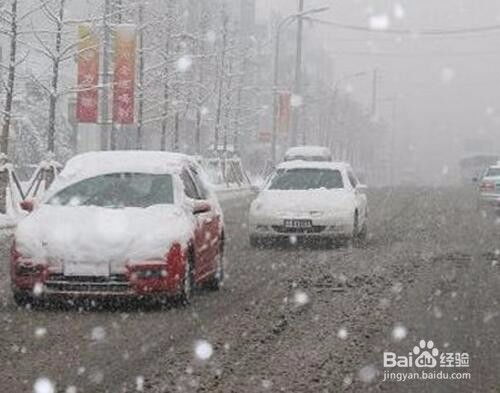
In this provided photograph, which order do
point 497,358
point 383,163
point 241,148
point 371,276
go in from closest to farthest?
point 497,358 < point 371,276 < point 241,148 < point 383,163

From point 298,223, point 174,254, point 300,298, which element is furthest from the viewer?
point 298,223

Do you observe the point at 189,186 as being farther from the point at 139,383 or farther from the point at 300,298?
the point at 139,383

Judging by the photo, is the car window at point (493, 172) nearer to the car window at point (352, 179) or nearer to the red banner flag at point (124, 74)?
the red banner flag at point (124, 74)

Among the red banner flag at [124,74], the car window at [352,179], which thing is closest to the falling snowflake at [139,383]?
the car window at [352,179]

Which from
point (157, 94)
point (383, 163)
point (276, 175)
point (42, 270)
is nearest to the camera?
point (42, 270)

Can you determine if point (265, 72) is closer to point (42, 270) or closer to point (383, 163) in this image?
point (383, 163)

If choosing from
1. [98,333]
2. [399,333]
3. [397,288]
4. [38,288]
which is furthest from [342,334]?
[397,288]

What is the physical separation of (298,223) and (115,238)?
772cm

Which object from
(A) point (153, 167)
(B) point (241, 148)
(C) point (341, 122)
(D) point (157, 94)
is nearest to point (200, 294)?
(A) point (153, 167)

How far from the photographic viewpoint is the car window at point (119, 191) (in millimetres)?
10625

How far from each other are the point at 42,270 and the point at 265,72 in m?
94.7

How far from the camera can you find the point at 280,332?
28.3 feet

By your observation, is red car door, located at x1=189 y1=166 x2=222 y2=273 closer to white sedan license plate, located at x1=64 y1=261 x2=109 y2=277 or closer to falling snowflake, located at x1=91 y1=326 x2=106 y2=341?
white sedan license plate, located at x1=64 y1=261 x2=109 y2=277

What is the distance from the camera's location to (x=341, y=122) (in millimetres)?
102812
